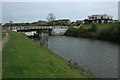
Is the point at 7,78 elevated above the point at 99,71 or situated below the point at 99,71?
above

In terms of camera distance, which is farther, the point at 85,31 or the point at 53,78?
the point at 85,31

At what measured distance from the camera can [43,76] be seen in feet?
29.6

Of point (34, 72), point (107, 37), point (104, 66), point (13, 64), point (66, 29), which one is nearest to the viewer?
point (34, 72)

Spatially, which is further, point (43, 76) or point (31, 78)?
point (43, 76)

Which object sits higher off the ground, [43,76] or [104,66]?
[43,76]

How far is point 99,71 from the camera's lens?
55.1ft

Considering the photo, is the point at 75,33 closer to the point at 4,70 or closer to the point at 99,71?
the point at 99,71

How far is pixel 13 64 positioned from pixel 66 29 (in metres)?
75.8

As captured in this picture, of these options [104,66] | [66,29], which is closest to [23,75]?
[104,66]

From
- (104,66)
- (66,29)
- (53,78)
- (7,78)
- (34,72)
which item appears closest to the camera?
(7,78)

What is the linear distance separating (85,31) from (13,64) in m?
63.5

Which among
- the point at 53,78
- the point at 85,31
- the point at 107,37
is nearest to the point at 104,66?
the point at 53,78

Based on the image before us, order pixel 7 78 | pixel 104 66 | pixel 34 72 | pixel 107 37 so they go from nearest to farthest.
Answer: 1. pixel 7 78
2. pixel 34 72
3. pixel 104 66
4. pixel 107 37

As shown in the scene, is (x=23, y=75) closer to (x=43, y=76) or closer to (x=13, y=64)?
(x=43, y=76)
